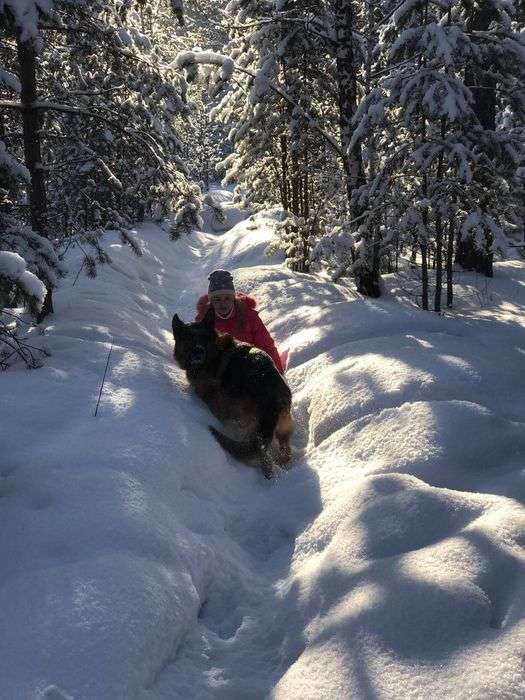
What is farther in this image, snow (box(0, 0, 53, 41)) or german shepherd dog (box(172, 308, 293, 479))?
snow (box(0, 0, 53, 41))

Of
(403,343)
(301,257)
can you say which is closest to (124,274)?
(301,257)

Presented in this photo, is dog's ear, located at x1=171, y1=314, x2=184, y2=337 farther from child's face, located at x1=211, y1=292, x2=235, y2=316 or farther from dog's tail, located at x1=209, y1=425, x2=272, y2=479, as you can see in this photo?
dog's tail, located at x1=209, y1=425, x2=272, y2=479

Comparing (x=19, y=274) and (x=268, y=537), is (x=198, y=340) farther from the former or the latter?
(x=268, y=537)

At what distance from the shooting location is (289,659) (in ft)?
8.29

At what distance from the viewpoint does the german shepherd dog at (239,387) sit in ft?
15.5

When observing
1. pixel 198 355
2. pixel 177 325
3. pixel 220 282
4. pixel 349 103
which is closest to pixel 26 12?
pixel 220 282

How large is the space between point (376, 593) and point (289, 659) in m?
0.52

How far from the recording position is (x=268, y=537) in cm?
366

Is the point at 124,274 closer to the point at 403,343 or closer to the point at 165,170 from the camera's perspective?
the point at 165,170

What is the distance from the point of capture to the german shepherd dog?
Answer: 4727 millimetres

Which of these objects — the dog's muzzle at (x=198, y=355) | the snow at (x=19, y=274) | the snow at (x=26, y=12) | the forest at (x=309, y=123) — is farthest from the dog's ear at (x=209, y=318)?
the snow at (x=26, y=12)

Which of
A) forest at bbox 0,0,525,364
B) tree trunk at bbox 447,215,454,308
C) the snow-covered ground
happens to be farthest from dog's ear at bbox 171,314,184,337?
tree trunk at bbox 447,215,454,308

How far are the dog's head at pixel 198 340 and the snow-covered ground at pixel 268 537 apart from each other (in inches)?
13.7

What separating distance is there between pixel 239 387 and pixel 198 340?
29.6 inches
